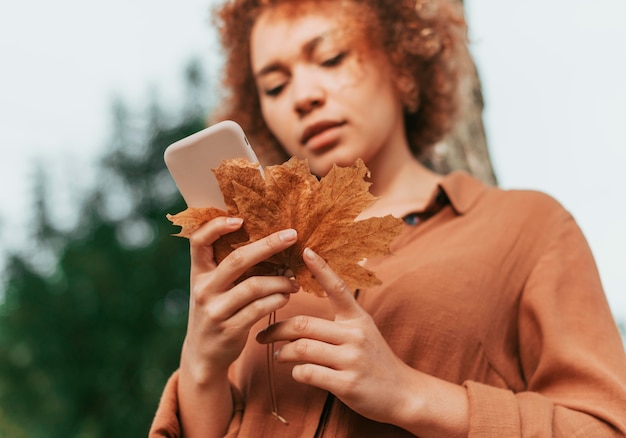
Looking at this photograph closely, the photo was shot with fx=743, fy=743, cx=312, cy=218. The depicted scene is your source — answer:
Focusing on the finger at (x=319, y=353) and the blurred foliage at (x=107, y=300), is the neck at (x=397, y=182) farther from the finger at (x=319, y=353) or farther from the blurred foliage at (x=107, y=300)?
the blurred foliage at (x=107, y=300)

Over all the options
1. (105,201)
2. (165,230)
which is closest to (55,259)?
(105,201)

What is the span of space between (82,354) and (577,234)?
11.2 metres

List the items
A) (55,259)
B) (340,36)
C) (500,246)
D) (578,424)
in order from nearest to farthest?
(578,424), (500,246), (340,36), (55,259)

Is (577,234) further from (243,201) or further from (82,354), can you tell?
(82,354)

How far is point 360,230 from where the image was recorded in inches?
50.0

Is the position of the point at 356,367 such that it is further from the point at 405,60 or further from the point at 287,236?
the point at 405,60

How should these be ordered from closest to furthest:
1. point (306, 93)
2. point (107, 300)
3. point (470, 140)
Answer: point (306, 93)
point (470, 140)
point (107, 300)

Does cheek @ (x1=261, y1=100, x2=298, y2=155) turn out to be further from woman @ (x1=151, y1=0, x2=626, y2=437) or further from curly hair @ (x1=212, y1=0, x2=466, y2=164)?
curly hair @ (x1=212, y1=0, x2=466, y2=164)

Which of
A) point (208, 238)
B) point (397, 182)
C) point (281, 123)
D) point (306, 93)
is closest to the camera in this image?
point (208, 238)

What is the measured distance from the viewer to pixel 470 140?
3279 millimetres

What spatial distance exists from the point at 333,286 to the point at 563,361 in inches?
22.2

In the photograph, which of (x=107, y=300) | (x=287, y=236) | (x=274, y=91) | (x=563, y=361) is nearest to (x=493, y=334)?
(x=563, y=361)

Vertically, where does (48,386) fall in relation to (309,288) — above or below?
below

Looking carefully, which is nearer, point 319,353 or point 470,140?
point 319,353
